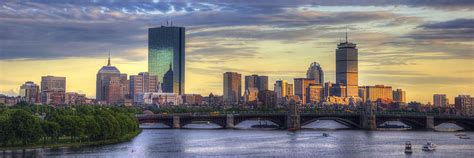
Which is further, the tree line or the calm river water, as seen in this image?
the calm river water

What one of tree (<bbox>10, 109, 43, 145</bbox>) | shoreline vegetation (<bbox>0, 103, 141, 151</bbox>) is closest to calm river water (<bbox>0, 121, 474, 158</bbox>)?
shoreline vegetation (<bbox>0, 103, 141, 151</bbox>)

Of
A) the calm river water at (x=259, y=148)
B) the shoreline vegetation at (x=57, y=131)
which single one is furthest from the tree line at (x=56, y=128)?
the calm river water at (x=259, y=148)

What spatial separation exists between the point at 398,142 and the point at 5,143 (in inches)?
3076

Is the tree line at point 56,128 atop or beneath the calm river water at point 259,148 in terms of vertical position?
atop

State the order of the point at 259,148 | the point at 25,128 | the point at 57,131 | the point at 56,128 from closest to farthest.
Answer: the point at 25,128 → the point at 56,128 → the point at 57,131 → the point at 259,148

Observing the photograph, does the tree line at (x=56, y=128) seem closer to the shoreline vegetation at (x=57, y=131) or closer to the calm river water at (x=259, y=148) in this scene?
the shoreline vegetation at (x=57, y=131)

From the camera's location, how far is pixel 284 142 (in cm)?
16350

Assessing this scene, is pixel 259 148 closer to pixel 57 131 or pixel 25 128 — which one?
pixel 57 131

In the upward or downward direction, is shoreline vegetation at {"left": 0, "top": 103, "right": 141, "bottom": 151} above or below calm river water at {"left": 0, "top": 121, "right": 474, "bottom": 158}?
above

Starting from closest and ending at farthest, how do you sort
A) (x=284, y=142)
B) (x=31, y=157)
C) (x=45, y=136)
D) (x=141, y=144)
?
(x=31, y=157)
(x=45, y=136)
(x=141, y=144)
(x=284, y=142)

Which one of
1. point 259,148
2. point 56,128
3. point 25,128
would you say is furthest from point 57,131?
point 259,148

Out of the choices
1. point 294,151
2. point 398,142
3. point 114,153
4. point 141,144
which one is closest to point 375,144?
point 398,142

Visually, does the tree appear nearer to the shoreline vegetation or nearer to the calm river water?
the shoreline vegetation

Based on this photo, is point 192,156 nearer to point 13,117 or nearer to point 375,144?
point 13,117
